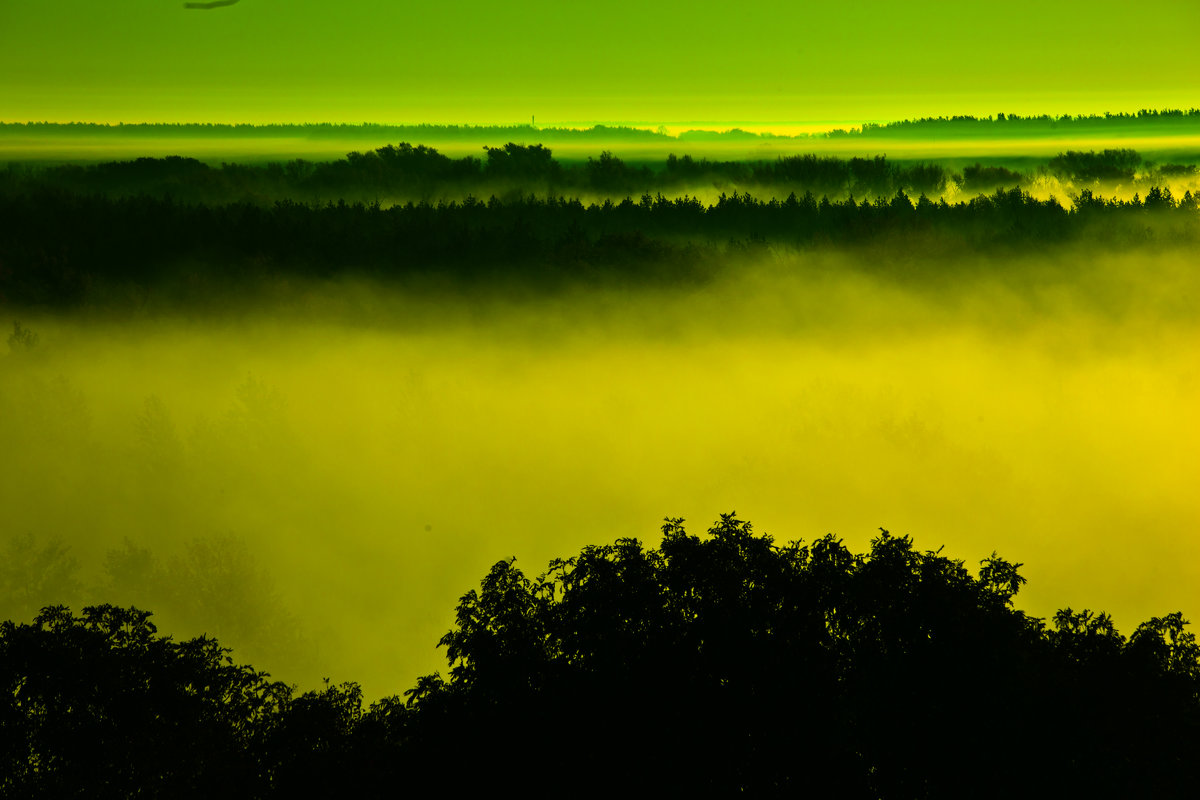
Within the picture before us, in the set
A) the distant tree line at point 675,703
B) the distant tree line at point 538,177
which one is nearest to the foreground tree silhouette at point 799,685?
the distant tree line at point 675,703

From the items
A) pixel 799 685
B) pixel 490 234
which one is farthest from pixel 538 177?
pixel 799 685

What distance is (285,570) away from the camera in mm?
119312

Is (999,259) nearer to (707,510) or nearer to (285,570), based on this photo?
(707,510)

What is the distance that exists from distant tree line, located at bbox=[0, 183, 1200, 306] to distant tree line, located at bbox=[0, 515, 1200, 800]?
140 meters

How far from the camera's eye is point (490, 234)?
160000 millimetres

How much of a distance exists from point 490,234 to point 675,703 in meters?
149

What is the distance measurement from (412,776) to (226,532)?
11725 cm

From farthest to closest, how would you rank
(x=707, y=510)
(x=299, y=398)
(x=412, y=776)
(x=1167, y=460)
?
(x=299, y=398), (x=1167, y=460), (x=707, y=510), (x=412, y=776)

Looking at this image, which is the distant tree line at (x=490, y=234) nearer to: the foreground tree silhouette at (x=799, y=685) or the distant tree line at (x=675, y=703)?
the distant tree line at (x=675, y=703)

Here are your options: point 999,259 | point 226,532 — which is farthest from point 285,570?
point 999,259

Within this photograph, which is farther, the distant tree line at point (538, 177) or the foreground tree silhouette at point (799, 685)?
the distant tree line at point (538, 177)

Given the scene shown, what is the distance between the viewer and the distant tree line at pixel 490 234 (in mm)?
140000

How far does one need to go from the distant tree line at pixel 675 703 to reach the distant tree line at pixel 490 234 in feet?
461

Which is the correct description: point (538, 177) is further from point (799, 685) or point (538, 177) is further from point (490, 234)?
point (799, 685)
